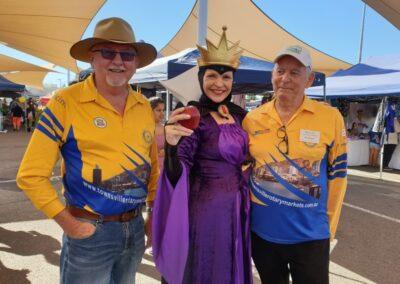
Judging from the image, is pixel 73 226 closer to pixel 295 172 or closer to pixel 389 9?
pixel 295 172

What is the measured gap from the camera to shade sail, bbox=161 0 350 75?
35.2 feet

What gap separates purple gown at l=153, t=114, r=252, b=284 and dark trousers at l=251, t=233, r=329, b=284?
8.1 inches

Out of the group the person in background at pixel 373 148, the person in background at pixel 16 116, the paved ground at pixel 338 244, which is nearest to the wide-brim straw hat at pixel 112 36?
the paved ground at pixel 338 244

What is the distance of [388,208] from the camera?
5723 mm

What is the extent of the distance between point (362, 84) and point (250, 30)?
4301mm

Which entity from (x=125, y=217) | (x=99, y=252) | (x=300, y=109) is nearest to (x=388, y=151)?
(x=300, y=109)

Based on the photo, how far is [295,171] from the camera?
1813mm

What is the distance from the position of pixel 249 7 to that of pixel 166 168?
9.81 m

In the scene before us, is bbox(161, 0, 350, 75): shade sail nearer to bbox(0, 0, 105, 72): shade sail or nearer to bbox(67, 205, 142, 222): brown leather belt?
bbox(0, 0, 105, 72): shade sail

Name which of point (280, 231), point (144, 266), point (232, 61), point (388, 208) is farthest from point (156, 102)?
point (388, 208)

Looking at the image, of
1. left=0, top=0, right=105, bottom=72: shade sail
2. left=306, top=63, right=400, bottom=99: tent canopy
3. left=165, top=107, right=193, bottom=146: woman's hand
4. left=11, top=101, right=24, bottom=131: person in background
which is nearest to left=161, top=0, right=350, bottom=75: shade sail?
left=306, top=63, right=400, bottom=99: tent canopy

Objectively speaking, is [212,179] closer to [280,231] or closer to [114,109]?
[280,231]

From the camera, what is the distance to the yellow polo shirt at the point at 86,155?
56.5 inches

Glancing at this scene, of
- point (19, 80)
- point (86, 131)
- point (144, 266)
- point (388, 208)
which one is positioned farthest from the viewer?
point (19, 80)
